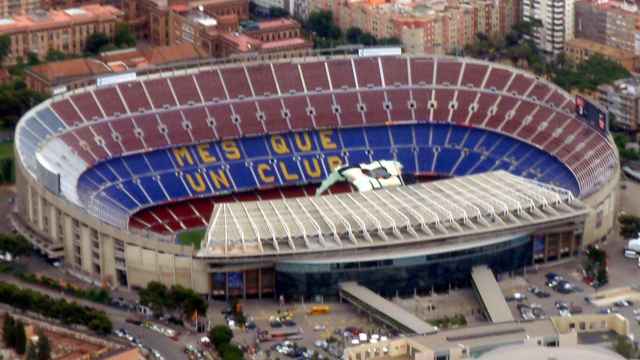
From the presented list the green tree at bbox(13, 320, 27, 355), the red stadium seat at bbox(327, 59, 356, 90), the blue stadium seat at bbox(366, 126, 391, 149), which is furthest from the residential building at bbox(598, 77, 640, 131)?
the green tree at bbox(13, 320, 27, 355)

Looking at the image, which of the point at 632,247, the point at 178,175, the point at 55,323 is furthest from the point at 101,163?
the point at 632,247

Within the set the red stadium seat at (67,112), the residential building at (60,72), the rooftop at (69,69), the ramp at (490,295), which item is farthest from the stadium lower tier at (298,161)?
the rooftop at (69,69)

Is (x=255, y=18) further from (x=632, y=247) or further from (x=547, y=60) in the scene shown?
(x=632, y=247)

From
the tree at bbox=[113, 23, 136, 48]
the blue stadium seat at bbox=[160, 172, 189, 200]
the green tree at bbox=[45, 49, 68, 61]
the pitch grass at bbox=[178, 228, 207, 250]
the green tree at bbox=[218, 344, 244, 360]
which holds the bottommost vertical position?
the green tree at bbox=[218, 344, 244, 360]

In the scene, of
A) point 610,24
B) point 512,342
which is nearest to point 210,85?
point 610,24

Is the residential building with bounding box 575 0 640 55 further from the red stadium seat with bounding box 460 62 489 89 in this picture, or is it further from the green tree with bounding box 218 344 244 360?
the green tree with bounding box 218 344 244 360

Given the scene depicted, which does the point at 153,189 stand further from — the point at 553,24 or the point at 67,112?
the point at 553,24

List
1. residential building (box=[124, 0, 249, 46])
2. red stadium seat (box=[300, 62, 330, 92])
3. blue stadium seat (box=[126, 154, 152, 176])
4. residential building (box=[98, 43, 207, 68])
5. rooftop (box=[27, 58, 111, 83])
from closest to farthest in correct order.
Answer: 1. blue stadium seat (box=[126, 154, 152, 176])
2. red stadium seat (box=[300, 62, 330, 92])
3. rooftop (box=[27, 58, 111, 83])
4. residential building (box=[98, 43, 207, 68])
5. residential building (box=[124, 0, 249, 46])
